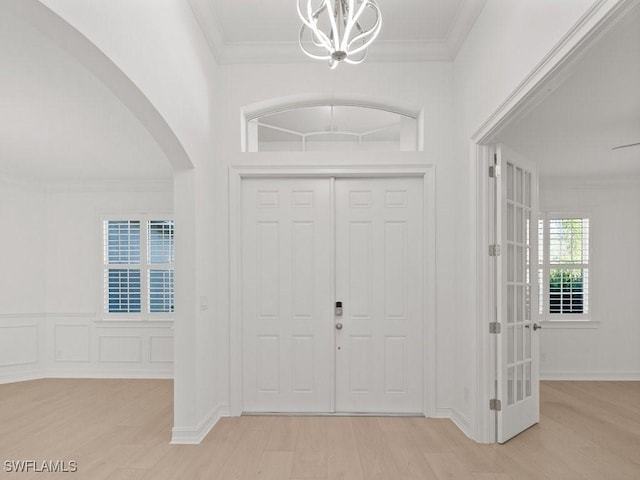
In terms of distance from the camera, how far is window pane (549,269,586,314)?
6055 mm

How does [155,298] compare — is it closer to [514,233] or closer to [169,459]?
[169,459]

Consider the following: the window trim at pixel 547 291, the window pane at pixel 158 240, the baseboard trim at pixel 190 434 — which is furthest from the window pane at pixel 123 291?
the window trim at pixel 547 291

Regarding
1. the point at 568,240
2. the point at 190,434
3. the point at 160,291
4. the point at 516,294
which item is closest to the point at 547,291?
the point at 568,240

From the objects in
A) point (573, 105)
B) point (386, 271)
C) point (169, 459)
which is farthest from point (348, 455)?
point (573, 105)

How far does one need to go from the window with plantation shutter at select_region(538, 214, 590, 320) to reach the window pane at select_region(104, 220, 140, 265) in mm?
5835

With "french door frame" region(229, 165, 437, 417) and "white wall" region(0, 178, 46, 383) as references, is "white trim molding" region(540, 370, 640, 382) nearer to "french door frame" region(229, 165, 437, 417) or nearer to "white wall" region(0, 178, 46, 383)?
"french door frame" region(229, 165, 437, 417)

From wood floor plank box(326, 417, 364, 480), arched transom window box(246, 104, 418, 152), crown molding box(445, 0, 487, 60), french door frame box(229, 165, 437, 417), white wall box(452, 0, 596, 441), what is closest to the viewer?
white wall box(452, 0, 596, 441)

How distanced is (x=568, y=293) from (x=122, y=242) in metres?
6.43

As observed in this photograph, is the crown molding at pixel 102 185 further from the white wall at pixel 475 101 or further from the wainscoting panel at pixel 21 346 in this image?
the white wall at pixel 475 101

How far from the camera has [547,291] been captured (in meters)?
6.07

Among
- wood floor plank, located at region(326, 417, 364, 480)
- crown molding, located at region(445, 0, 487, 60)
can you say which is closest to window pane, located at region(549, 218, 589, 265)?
crown molding, located at region(445, 0, 487, 60)

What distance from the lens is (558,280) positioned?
6102 mm

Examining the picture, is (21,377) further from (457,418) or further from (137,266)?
(457,418)

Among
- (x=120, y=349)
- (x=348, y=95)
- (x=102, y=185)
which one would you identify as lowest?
(x=120, y=349)
